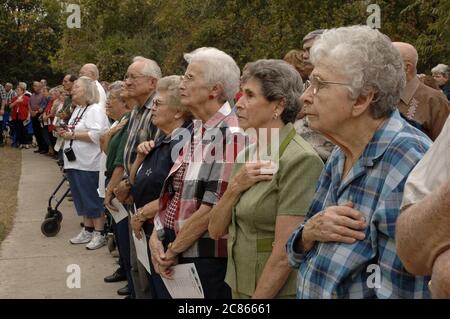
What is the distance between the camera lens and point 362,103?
210cm

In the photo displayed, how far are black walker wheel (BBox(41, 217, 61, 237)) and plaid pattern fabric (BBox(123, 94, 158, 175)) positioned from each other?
3.65m

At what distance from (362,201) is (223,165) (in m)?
1.38

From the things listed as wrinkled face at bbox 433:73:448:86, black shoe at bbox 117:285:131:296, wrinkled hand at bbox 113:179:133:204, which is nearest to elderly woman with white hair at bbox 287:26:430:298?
wrinkled hand at bbox 113:179:133:204

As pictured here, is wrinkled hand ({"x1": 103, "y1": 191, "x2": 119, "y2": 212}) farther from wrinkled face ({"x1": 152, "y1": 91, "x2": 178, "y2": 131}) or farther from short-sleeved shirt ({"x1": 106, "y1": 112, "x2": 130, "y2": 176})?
wrinkled face ({"x1": 152, "y1": 91, "x2": 178, "y2": 131})

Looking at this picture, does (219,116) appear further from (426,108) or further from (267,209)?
(426,108)

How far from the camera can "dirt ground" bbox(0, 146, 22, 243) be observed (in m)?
9.10

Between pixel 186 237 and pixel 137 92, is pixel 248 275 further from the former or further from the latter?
pixel 137 92

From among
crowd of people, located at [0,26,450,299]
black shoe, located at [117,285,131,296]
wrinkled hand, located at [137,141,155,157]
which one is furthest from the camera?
black shoe, located at [117,285,131,296]

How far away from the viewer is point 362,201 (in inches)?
80.0

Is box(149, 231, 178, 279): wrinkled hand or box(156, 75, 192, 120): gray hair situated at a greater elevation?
box(156, 75, 192, 120): gray hair

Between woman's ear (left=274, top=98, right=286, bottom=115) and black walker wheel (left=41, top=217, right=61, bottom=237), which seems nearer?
woman's ear (left=274, top=98, right=286, bottom=115)

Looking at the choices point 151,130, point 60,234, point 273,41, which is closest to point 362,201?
point 151,130

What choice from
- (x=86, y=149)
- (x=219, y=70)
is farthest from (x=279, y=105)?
(x=86, y=149)
